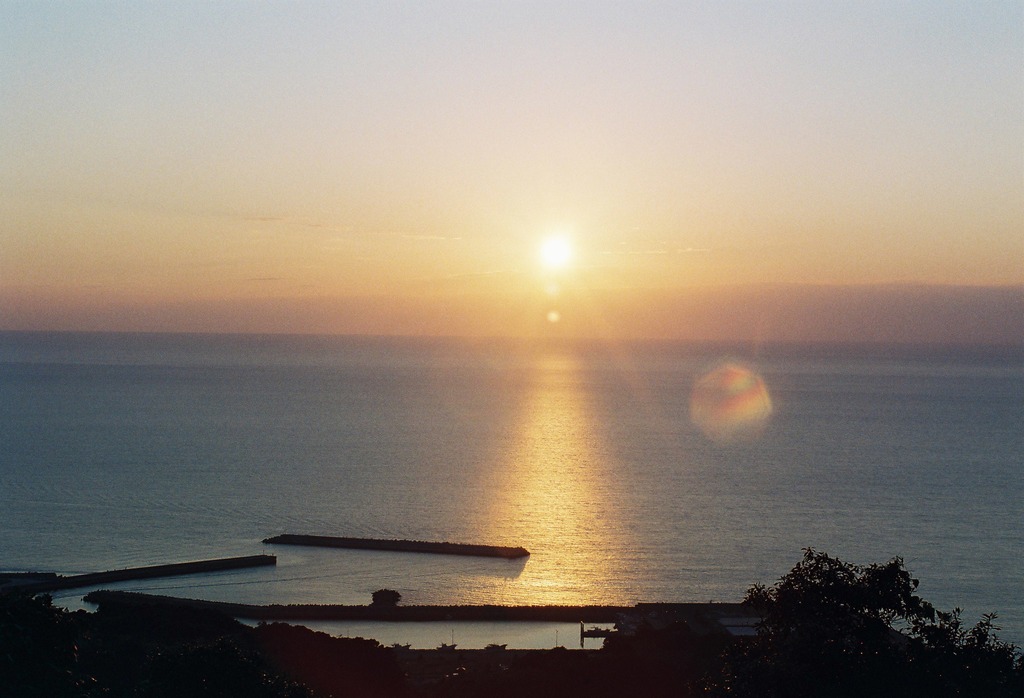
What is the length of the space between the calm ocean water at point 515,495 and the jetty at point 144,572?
32.7 inches

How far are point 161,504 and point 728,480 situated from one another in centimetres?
3171

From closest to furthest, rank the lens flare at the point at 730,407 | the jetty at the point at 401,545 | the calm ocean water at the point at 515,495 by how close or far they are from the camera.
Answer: the calm ocean water at the point at 515,495
the jetty at the point at 401,545
the lens flare at the point at 730,407

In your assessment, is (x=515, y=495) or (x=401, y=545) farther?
(x=515, y=495)

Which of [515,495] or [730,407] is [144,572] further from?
[730,407]

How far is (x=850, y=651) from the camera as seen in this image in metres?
9.40

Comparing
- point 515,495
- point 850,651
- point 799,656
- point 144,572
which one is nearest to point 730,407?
point 515,495

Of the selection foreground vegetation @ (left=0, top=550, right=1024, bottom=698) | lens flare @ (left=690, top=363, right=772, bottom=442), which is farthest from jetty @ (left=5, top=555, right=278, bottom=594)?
lens flare @ (left=690, top=363, right=772, bottom=442)

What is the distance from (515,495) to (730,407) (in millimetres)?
68346

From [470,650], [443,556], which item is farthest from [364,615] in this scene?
[443,556]

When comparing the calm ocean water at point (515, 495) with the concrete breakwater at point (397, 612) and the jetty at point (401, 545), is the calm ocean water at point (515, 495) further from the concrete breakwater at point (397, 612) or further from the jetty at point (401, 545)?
the concrete breakwater at point (397, 612)

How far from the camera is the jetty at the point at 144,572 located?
32.0 meters

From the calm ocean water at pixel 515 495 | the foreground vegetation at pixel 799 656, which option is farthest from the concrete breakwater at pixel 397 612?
the foreground vegetation at pixel 799 656

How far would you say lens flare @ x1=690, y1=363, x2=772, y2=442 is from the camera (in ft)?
287

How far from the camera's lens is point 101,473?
57.0 m
